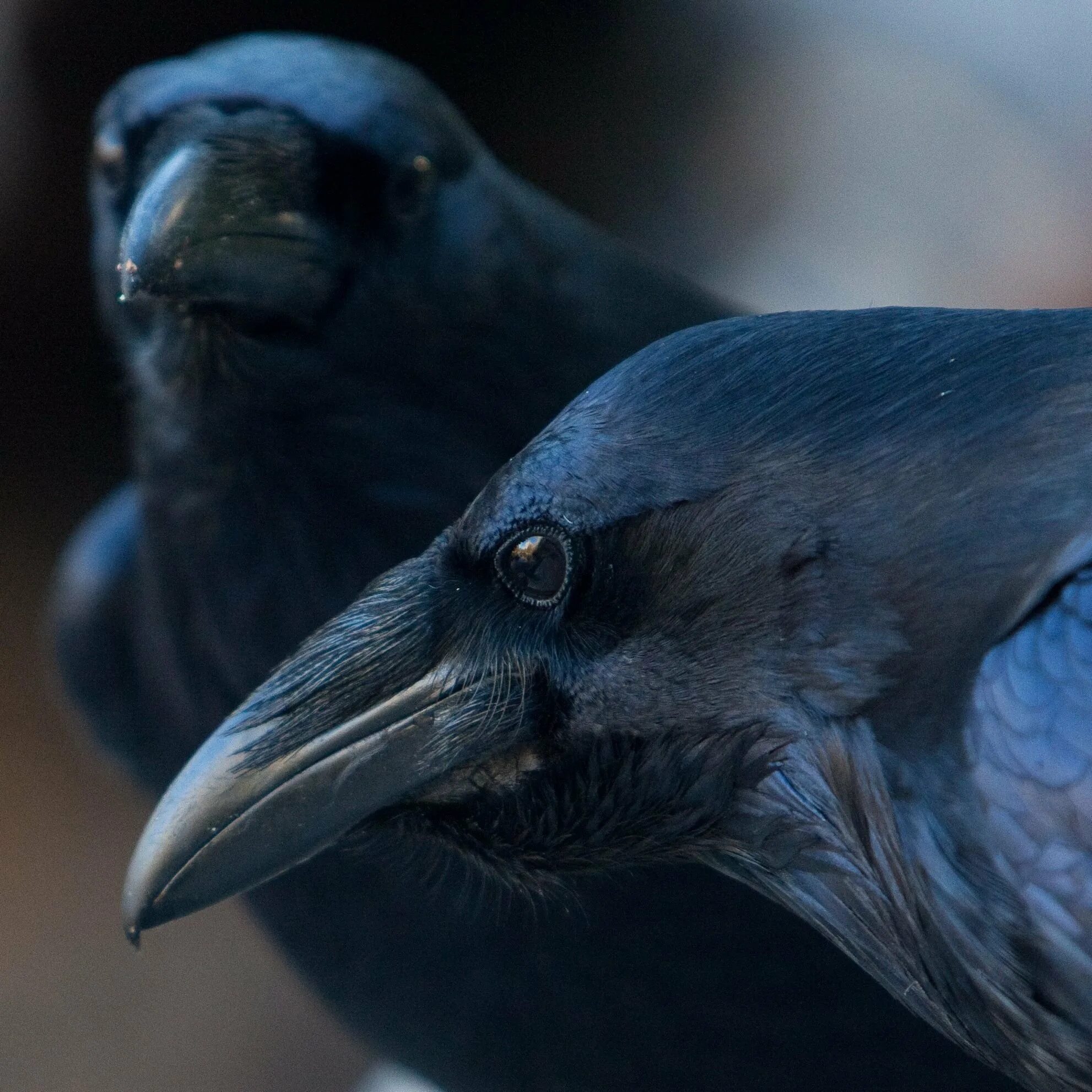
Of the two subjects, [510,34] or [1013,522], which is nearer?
[1013,522]

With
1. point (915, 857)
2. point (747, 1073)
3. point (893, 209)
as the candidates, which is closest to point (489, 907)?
point (747, 1073)

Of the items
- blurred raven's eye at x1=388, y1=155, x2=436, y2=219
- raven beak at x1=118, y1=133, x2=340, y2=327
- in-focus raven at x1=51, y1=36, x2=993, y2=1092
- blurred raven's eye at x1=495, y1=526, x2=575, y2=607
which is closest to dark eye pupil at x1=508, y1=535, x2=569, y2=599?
blurred raven's eye at x1=495, y1=526, x2=575, y2=607

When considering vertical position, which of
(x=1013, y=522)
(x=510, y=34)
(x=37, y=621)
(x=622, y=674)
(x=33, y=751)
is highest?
(x=510, y=34)

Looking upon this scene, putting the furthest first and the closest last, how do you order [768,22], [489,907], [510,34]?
[510,34] → [768,22] → [489,907]

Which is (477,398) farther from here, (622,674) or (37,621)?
(37,621)

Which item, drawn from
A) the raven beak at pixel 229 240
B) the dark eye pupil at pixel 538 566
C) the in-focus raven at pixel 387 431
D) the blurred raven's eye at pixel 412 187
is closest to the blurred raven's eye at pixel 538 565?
the dark eye pupil at pixel 538 566

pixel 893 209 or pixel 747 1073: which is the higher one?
pixel 893 209

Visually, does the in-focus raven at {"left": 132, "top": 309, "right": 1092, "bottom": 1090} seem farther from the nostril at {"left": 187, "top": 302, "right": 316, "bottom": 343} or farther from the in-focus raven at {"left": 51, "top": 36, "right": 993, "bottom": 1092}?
the nostril at {"left": 187, "top": 302, "right": 316, "bottom": 343}

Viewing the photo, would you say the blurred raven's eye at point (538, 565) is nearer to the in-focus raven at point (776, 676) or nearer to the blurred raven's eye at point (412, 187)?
the in-focus raven at point (776, 676)
